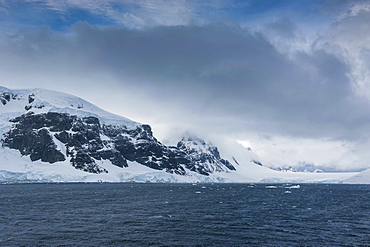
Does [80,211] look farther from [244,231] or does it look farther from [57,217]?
[244,231]

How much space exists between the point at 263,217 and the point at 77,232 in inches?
1503

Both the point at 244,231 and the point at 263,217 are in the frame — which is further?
the point at 263,217

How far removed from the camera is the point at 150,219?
6438 cm

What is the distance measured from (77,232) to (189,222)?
20.9 m

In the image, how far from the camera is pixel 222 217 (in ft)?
224

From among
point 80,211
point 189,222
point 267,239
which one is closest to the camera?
point 267,239

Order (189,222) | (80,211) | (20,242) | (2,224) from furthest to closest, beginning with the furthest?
(80,211) < (189,222) < (2,224) < (20,242)

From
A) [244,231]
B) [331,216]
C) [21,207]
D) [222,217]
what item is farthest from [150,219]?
[331,216]

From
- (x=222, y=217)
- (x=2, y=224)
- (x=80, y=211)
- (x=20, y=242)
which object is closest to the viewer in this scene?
(x=20, y=242)

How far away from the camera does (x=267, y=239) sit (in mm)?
→ 48094

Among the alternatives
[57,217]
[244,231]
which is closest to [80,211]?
[57,217]

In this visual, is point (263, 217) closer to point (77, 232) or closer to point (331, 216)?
point (331, 216)

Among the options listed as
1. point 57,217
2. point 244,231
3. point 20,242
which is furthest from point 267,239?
point 57,217

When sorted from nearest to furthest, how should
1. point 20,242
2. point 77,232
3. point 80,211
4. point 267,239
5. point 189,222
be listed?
point 20,242
point 267,239
point 77,232
point 189,222
point 80,211
